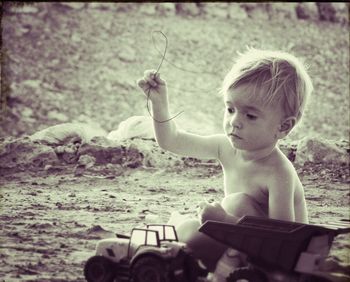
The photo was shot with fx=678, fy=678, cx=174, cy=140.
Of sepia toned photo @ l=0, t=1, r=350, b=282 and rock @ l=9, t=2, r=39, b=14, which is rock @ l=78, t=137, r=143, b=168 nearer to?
sepia toned photo @ l=0, t=1, r=350, b=282

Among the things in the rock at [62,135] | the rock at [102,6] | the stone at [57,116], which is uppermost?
the rock at [102,6]

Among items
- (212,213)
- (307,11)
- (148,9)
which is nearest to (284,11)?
(307,11)

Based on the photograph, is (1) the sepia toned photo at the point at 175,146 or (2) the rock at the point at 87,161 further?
(2) the rock at the point at 87,161

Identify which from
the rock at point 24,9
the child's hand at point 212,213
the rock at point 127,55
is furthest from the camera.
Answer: the rock at point 24,9

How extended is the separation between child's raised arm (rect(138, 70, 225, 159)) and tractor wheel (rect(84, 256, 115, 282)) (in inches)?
13.2

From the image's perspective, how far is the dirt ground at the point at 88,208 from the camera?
1.38 meters

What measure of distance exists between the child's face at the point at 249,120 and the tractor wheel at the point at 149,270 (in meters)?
0.33

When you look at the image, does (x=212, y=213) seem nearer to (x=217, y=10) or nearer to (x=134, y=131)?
(x=134, y=131)

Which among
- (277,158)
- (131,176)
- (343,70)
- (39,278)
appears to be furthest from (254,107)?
(343,70)

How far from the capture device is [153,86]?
1399 mm

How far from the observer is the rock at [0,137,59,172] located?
7.45 feet

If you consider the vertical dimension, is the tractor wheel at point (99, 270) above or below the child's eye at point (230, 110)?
below

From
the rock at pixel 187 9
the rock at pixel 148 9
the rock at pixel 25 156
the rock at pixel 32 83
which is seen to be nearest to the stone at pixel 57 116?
the rock at pixel 32 83

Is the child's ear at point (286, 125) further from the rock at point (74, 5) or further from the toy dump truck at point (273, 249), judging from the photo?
the rock at point (74, 5)
